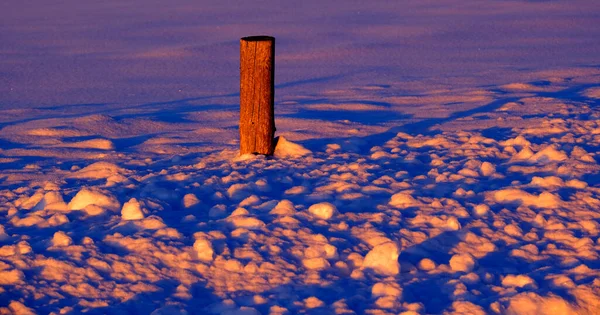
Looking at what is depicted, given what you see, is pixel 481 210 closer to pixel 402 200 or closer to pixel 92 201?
pixel 402 200

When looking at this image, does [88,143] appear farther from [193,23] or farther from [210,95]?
[193,23]

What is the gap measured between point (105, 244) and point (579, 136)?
4.26 metres

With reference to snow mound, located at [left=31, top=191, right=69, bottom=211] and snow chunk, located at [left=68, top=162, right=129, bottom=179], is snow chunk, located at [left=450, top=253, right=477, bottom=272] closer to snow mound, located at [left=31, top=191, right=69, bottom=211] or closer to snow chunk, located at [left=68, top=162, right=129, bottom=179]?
snow mound, located at [left=31, top=191, right=69, bottom=211]

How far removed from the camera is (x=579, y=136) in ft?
21.5

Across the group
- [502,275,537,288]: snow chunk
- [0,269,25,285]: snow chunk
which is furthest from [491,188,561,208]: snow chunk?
[0,269,25,285]: snow chunk

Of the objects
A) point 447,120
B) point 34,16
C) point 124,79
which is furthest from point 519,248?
point 34,16

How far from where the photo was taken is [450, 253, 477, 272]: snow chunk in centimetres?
387

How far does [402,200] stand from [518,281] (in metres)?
1.31

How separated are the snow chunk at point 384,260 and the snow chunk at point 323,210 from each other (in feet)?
2.27

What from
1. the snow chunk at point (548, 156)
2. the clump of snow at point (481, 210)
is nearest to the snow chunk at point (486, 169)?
the snow chunk at point (548, 156)

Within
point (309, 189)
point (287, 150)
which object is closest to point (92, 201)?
point (309, 189)

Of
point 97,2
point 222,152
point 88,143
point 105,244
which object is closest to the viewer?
point 105,244

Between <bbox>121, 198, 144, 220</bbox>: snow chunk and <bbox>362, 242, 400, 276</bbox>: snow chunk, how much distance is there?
4.77 ft

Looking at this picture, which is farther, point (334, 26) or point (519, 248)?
point (334, 26)
